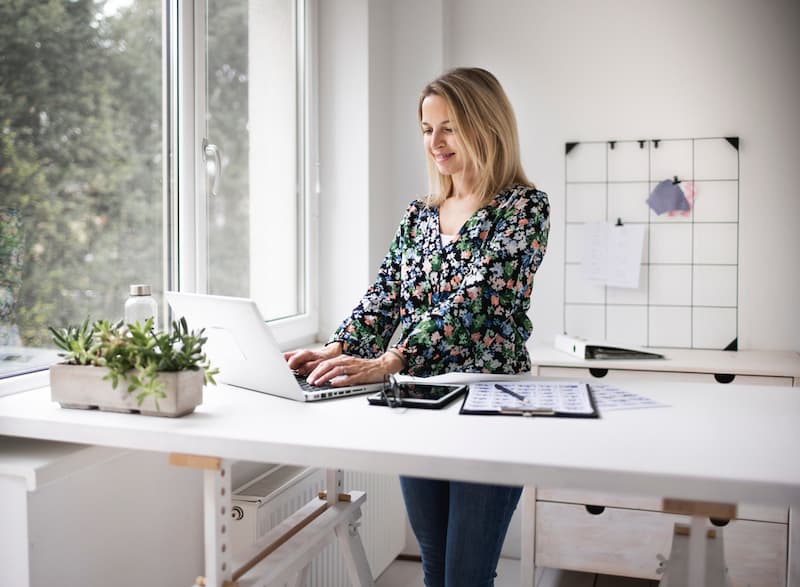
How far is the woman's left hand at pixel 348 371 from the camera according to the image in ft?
4.80

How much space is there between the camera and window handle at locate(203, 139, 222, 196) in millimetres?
2062

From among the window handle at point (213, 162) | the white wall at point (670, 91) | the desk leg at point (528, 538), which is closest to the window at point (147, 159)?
the window handle at point (213, 162)

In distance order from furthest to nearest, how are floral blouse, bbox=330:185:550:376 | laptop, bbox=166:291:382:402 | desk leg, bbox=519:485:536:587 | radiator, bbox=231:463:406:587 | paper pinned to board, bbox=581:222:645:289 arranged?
paper pinned to board, bbox=581:222:645:289, desk leg, bbox=519:485:536:587, radiator, bbox=231:463:406:587, floral blouse, bbox=330:185:550:376, laptop, bbox=166:291:382:402

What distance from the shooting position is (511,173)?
178 cm

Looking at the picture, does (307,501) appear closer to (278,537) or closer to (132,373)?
(278,537)

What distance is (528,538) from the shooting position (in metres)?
2.45

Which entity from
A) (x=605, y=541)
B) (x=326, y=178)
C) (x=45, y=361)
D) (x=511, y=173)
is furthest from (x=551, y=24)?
(x=45, y=361)

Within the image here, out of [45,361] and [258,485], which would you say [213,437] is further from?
[258,485]

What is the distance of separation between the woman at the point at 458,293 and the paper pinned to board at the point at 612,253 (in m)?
1.05

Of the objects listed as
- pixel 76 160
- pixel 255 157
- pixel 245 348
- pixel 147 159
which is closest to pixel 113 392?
pixel 245 348

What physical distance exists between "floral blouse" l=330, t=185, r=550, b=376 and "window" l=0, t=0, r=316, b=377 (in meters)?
0.53

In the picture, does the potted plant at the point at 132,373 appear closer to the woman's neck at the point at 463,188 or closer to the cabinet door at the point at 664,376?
the woman's neck at the point at 463,188

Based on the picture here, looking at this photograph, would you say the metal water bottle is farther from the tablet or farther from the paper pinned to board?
the paper pinned to board

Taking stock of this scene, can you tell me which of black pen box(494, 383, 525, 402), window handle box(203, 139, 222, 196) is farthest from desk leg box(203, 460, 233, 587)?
window handle box(203, 139, 222, 196)
